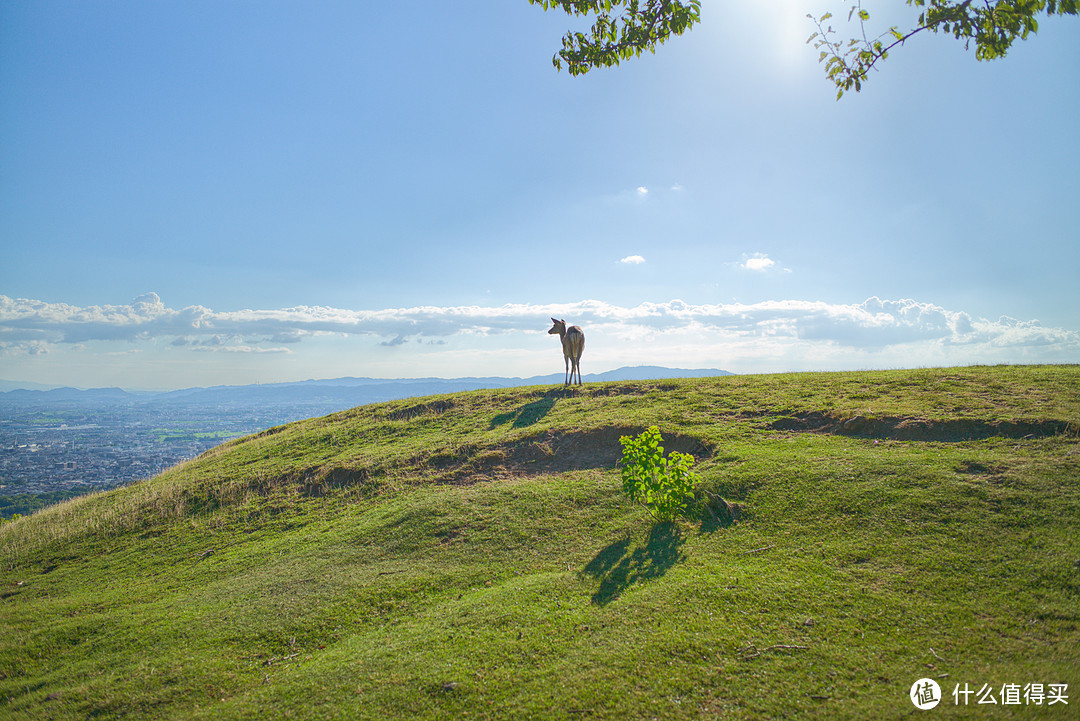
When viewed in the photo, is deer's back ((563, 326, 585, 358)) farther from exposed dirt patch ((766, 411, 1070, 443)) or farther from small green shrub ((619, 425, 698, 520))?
small green shrub ((619, 425, 698, 520))

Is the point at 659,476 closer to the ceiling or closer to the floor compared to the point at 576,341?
closer to the floor

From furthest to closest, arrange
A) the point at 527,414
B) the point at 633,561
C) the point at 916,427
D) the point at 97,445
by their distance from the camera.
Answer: the point at 97,445 < the point at 527,414 < the point at 916,427 < the point at 633,561

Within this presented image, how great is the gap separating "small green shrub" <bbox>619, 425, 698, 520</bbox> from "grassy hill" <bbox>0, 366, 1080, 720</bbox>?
40cm

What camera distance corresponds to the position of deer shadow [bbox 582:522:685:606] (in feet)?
23.1

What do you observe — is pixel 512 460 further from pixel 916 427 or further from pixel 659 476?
pixel 916 427

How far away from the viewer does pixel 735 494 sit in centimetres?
927

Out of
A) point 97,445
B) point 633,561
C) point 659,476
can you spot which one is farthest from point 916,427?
point 97,445

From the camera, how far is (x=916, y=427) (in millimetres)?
11062

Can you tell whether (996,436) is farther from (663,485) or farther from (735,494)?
(663,485)

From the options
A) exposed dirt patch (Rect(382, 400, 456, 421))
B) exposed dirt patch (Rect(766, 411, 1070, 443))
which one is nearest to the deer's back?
exposed dirt patch (Rect(382, 400, 456, 421))

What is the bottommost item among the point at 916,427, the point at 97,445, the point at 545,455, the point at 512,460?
the point at 97,445

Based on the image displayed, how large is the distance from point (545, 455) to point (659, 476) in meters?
5.17

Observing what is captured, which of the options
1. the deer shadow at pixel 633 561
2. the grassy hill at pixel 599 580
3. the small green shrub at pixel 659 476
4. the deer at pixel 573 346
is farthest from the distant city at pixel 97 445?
the deer shadow at pixel 633 561

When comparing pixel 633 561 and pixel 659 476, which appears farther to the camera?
pixel 659 476
